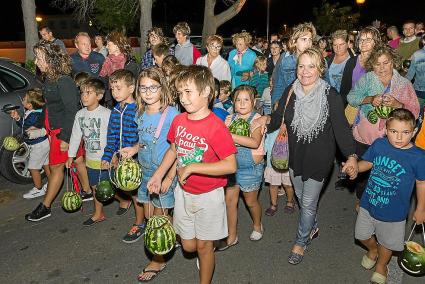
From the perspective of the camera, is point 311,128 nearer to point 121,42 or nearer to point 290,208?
point 290,208

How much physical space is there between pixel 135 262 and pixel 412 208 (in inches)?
145

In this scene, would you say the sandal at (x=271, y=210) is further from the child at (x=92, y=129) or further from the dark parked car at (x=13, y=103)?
the dark parked car at (x=13, y=103)

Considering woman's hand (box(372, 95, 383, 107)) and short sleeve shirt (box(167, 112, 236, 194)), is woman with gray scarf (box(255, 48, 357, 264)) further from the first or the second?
short sleeve shirt (box(167, 112, 236, 194))

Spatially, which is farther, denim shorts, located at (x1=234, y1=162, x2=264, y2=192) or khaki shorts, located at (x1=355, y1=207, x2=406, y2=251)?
denim shorts, located at (x1=234, y1=162, x2=264, y2=192)

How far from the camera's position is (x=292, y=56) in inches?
219

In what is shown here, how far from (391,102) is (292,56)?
164cm

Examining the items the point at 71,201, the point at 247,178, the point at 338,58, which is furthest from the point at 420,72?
the point at 71,201

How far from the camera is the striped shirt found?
4332mm

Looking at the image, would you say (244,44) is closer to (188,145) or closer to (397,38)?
(188,145)

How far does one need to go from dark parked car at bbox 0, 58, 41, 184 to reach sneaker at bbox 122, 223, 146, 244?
272 centimetres

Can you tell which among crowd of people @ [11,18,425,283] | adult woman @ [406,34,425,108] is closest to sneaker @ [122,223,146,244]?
crowd of people @ [11,18,425,283]

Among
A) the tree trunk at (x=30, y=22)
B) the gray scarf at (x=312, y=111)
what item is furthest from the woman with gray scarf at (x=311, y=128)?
the tree trunk at (x=30, y=22)

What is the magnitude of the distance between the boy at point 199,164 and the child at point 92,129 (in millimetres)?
1645

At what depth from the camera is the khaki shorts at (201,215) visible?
3.31 metres
